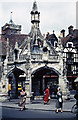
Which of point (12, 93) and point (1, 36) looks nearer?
point (12, 93)

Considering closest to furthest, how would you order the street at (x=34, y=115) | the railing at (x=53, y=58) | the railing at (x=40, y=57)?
the street at (x=34, y=115), the railing at (x=40, y=57), the railing at (x=53, y=58)

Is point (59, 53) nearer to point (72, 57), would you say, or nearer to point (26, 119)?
point (26, 119)

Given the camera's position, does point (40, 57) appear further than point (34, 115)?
Yes

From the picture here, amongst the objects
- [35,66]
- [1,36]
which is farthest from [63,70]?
[1,36]

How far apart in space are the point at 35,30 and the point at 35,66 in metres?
3.78

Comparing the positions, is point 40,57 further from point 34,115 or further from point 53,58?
point 34,115

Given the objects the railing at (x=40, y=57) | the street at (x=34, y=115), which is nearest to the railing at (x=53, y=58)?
the railing at (x=40, y=57)

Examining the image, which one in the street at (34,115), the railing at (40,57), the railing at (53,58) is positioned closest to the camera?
the street at (34,115)

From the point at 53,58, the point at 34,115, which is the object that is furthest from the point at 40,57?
the point at 34,115

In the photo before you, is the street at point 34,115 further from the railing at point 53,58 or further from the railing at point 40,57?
the railing at point 53,58

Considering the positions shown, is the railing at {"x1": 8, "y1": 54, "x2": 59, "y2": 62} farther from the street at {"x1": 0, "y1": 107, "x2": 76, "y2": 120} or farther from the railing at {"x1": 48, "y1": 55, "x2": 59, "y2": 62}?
the street at {"x1": 0, "y1": 107, "x2": 76, "y2": 120}

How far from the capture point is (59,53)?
24.2 meters

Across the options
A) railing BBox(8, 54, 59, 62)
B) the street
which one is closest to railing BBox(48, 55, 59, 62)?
railing BBox(8, 54, 59, 62)

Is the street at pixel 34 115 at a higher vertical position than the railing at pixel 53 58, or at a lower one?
lower
